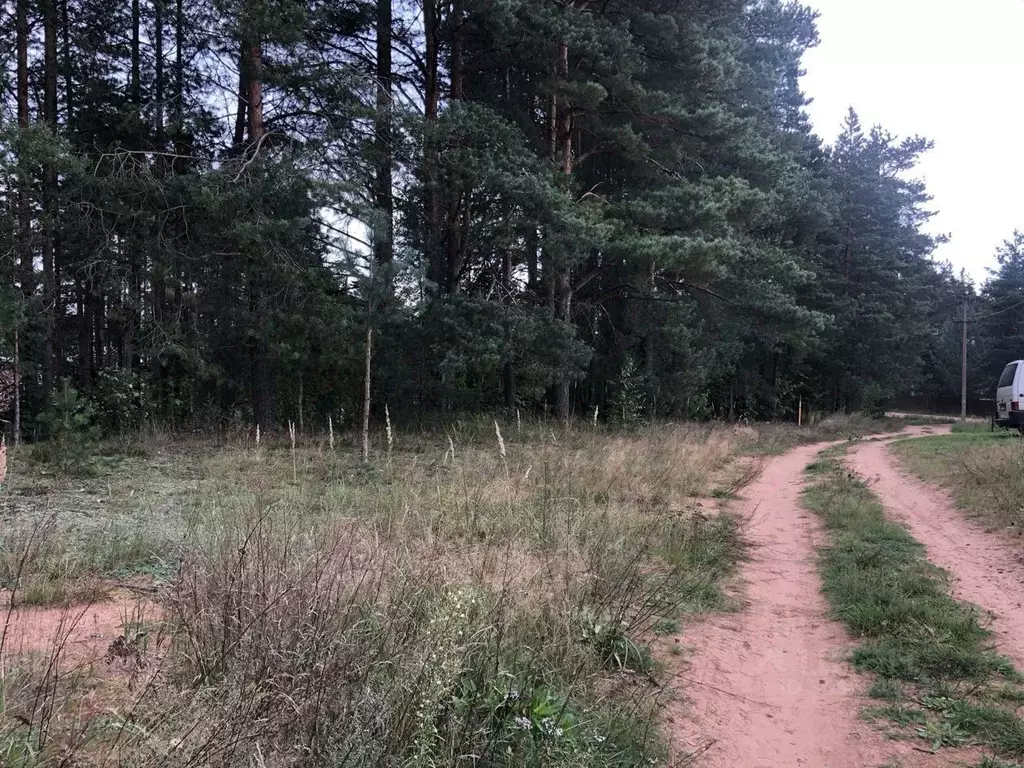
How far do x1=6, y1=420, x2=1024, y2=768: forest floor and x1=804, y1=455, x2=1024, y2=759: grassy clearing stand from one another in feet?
0.06

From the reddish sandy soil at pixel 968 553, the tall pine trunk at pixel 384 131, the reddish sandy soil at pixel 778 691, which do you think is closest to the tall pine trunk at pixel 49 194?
the tall pine trunk at pixel 384 131

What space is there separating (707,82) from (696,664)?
17.7 meters

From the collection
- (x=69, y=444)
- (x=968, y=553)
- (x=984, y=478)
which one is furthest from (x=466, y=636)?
(x=984, y=478)

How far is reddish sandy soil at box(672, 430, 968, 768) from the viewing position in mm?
2930

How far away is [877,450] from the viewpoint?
54.7 feet

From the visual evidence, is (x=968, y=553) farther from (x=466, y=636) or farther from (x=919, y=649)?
(x=466, y=636)

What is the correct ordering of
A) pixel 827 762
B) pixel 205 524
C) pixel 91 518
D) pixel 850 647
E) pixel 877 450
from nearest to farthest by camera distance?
pixel 827 762
pixel 850 647
pixel 205 524
pixel 91 518
pixel 877 450

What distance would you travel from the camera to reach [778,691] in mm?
3566

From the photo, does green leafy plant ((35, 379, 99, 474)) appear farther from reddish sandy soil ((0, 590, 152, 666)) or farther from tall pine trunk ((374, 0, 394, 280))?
reddish sandy soil ((0, 590, 152, 666))

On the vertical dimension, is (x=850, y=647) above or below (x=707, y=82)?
below

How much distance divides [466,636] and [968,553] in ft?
19.3

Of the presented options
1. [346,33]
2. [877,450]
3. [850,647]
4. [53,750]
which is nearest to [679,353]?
[877,450]

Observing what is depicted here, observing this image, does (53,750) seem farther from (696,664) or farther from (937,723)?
(937,723)

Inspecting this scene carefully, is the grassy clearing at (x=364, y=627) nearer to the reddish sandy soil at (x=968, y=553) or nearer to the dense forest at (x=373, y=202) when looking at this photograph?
the reddish sandy soil at (x=968, y=553)
